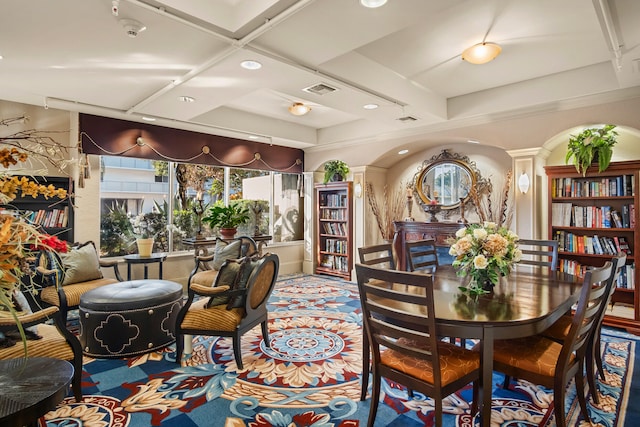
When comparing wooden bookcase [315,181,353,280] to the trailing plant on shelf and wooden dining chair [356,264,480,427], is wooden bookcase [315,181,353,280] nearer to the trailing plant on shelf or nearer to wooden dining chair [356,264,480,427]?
the trailing plant on shelf

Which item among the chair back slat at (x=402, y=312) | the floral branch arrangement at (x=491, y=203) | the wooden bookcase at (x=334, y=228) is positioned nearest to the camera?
the chair back slat at (x=402, y=312)

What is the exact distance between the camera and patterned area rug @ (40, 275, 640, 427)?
2.27 m

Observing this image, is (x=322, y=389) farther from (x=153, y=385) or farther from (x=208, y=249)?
(x=208, y=249)

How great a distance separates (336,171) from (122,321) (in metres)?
4.59

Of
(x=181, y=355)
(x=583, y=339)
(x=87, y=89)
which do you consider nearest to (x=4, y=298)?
(x=181, y=355)

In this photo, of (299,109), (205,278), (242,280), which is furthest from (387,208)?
(242,280)

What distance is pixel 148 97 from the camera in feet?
13.5

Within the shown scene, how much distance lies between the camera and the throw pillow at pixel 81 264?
155 inches

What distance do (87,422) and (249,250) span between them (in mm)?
2760

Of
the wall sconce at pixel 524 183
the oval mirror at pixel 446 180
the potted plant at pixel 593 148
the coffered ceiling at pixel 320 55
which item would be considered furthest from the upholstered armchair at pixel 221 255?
the potted plant at pixel 593 148

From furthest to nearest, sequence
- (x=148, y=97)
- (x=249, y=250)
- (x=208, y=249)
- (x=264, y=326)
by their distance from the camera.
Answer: (x=208, y=249) → (x=249, y=250) → (x=148, y=97) → (x=264, y=326)

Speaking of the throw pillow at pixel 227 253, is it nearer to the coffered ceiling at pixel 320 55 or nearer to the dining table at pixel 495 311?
the coffered ceiling at pixel 320 55

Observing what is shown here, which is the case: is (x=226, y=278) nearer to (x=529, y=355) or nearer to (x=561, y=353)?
(x=529, y=355)

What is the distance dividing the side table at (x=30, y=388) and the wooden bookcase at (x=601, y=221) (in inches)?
190
